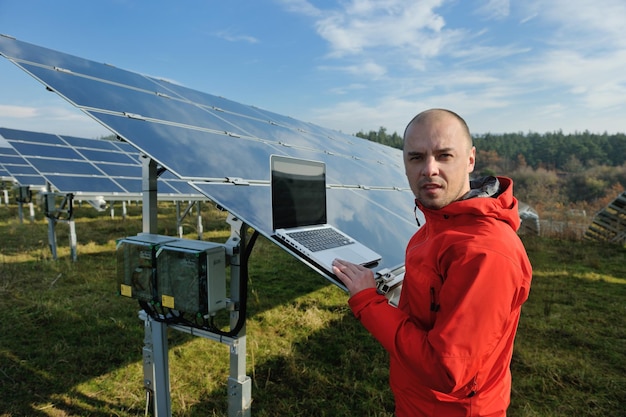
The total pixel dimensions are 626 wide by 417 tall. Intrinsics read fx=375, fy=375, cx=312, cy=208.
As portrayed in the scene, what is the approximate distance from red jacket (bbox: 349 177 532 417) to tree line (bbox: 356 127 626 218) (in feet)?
130

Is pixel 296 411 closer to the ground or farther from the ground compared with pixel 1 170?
closer to the ground

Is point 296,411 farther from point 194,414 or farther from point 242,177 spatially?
point 242,177

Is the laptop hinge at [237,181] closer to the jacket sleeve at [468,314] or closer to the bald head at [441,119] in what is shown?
the bald head at [441,119]

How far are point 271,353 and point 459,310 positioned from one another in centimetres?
371

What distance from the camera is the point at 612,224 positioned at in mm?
14297

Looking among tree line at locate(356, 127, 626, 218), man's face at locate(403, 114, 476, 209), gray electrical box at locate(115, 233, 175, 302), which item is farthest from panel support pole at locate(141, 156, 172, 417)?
tree line at locate(356, 127, 626, 218)

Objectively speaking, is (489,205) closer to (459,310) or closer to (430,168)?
(430,168)

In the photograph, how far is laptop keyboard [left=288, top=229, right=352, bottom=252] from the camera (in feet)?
7.53

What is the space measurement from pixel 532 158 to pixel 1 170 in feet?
215

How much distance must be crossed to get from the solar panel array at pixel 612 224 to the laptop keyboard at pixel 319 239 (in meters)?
15.1

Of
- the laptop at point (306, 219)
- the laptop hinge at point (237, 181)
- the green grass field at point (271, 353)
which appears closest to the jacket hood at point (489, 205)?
the laptop at point (306, 219)

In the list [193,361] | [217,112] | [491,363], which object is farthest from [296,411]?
[217,112]

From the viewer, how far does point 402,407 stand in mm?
1805

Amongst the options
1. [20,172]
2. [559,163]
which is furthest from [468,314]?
[559,163]
